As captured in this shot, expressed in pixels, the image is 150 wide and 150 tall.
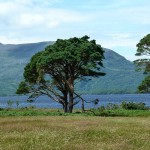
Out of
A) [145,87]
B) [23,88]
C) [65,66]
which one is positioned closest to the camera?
[65,66]

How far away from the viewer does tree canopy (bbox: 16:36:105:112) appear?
202 feet

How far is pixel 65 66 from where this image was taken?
65.0m

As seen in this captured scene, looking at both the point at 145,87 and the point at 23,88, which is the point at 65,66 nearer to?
the point at 23,88

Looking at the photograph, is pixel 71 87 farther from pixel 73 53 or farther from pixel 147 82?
pixel 147 82

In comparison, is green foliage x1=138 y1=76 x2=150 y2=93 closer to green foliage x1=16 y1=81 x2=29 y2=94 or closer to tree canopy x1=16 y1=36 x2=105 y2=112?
tree canopy x1=16 y1=36 x2=105 y2=112

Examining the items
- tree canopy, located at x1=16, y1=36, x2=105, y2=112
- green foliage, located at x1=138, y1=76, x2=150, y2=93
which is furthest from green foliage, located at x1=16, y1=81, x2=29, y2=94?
green foliage, located at x1=138, y1=76, x2=150, y2=93

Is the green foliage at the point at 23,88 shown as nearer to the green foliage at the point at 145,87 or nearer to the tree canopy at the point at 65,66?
the tree canopy at the point at 65,66

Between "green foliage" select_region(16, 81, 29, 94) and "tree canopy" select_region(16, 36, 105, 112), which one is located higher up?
"tree canopy" select_region(16, 36, 105, 112)

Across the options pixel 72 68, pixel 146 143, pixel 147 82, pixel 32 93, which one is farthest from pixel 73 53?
pixel 146 143

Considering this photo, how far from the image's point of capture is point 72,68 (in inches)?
2539

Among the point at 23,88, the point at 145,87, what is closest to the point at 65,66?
the point at 23,88

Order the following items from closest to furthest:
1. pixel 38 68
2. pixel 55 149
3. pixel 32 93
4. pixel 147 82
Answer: pixel 55 149 < pixel 38 68 < pixel 32 93 < pixel 147 82

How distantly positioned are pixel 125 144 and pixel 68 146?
2582 mm

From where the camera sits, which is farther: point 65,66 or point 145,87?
point 145,87
